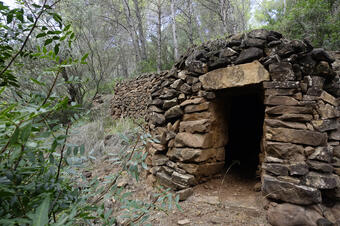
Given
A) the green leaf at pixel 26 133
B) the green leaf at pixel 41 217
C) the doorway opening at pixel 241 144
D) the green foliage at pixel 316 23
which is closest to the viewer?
the green leaf at pixel 41 217

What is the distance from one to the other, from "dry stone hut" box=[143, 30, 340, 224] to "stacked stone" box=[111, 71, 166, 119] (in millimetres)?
2798

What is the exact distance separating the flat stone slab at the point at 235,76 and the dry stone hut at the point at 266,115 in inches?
0.5

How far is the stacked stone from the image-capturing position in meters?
6.16

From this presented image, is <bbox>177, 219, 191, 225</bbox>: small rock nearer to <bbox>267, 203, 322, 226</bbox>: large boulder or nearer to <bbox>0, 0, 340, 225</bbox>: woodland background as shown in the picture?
<bbox>0, 0, 340, 225</bbox>: woodland background

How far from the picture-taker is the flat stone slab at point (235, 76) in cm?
240

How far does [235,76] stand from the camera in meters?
2.55

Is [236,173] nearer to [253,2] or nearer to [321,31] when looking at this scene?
[321,31]

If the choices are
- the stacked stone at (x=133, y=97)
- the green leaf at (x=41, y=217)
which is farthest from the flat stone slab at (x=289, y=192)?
the stacked stone at (x=133, y=97)

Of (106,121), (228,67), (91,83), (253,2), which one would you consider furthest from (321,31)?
(253,2)

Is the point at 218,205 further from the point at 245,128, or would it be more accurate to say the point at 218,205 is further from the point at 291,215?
the point at 245,128

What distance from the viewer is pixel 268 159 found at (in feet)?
7.39

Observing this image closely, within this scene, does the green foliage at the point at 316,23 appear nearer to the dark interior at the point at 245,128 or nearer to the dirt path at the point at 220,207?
the dark interior at the point at 245,128

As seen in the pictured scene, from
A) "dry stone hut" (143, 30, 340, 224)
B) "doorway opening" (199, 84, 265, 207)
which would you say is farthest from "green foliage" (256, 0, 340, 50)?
"dry stone hut" (143, 30, 340, 224)

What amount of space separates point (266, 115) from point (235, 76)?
0.66 m
